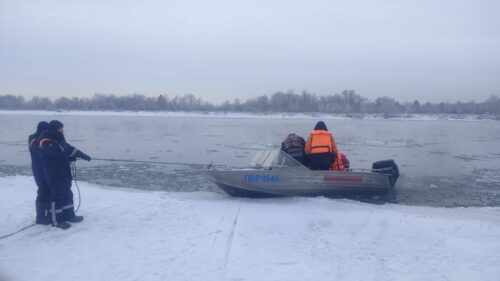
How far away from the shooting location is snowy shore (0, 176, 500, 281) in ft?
14.9

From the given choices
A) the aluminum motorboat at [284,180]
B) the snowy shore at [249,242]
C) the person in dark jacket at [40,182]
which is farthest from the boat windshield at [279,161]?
the person in dark jacket at [40,182]

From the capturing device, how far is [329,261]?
4844 millimetres

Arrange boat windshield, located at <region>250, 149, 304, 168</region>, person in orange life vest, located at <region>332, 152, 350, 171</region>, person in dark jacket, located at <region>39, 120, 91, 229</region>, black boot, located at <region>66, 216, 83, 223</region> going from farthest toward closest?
person in orange life vest, located at <region>332, 152, 350, 171</region>, boat windshield, located at <region>250, 149, 304, 168</region>, black boot, located at <region>66, 216, 83, 223</region>, person in dark jacket, located at <region>39, 120, 91, 229</region>

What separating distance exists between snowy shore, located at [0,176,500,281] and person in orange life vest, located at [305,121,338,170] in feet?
3.35

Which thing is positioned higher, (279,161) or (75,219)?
(279,161)

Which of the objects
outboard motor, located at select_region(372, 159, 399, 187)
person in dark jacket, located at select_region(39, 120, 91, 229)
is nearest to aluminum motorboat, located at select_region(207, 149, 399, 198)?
outboard motor, located at select_region(372, 159, 399, 187)

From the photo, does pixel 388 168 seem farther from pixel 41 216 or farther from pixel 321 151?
pixel 41 216

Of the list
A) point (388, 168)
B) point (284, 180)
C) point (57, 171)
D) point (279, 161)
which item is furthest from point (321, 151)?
point (57, 171)

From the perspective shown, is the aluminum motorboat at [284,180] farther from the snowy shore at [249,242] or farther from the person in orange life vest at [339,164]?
the snowy shore at [249,242]

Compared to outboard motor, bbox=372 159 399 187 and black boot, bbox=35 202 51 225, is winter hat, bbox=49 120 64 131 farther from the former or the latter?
outboard motor, bbox=372 159 399 187

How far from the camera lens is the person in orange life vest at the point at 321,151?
8.41 m

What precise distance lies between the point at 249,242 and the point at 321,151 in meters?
3.47

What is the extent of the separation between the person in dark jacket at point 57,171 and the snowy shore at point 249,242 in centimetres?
21

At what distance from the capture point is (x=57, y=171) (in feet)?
19.4
